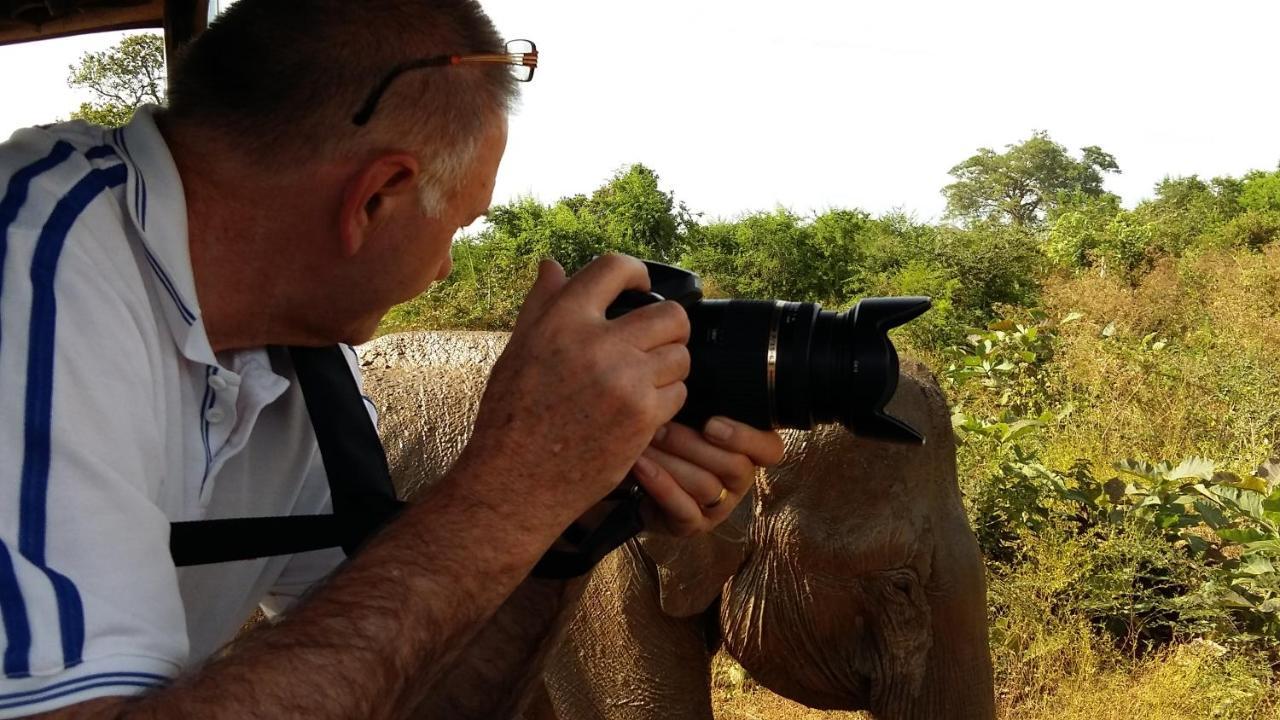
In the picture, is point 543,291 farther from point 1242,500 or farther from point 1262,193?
point 1262,193

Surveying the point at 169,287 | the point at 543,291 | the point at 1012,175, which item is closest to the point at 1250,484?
the point at 543,291

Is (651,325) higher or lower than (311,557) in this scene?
higher

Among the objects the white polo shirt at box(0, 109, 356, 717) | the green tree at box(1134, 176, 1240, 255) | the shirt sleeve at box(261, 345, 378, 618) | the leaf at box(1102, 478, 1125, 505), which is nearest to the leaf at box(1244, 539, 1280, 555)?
the leaf at box(1102, 478, 1125, 505)

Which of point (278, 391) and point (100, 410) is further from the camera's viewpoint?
point (278, 391)

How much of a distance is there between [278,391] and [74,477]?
1.44 feet

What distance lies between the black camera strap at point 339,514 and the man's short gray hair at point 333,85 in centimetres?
28

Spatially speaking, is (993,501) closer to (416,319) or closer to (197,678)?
(197,678)

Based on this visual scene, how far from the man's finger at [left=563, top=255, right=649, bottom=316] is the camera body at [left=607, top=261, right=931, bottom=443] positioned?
0.16m

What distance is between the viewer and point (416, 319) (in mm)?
10281

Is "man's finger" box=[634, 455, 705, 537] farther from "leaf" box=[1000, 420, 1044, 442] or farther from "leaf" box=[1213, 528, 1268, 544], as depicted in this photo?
"leaf" box=[1000, 420, 1044, 442]

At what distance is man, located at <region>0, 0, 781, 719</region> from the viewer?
3.11 feet

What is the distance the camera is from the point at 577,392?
1.16 m

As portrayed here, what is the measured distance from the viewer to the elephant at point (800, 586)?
2.64 metres

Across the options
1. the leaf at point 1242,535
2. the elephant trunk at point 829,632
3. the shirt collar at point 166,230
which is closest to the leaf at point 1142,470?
the leaf at point 1242,535
